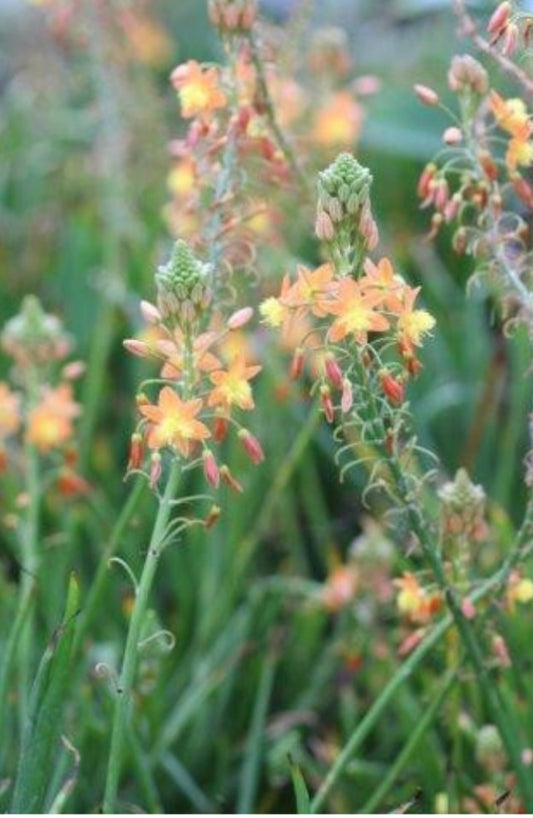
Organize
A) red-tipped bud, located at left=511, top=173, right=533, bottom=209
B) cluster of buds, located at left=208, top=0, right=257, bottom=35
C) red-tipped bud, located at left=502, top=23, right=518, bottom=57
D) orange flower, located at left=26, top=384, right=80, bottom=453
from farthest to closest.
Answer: orange flower, located at left=26, top=384, right=80, bottom=453 → cluster of buds, located at left=208, top=0, right=257, bottom=35 → red-tipped bud, located at left=511, top=173, right=533, bottom=209 → red-tipped bud, located at left=502, top=23, right=518, bottom=57

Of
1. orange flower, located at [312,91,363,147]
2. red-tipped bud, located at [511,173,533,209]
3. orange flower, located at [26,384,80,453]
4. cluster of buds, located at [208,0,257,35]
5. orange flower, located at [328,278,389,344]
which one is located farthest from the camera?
orange flower, located at [312,91,363,147]

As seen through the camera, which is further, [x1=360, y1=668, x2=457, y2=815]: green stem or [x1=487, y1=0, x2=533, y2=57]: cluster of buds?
[x1=360, y1=668, x2=457, y2=815]: green stem

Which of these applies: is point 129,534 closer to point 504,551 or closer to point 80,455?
point 80,455

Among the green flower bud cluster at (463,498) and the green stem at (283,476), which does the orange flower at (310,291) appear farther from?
the green stem at (283,476)

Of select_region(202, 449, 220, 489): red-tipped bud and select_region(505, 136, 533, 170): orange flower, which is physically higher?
select_region(505, 136, 533, 170): orange flower

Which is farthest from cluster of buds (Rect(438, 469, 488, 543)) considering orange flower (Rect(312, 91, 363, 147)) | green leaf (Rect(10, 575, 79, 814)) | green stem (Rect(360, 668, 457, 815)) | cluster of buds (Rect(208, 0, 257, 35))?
orange flower (Rect(312, 91, 363, 147))

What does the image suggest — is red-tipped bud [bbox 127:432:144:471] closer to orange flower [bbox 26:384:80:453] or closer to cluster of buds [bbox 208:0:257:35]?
cluster of buds [bbox 208:0:257:35]

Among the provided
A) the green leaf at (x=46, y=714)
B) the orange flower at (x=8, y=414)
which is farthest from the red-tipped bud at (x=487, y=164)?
the orange flower at (x=8, y=414)
